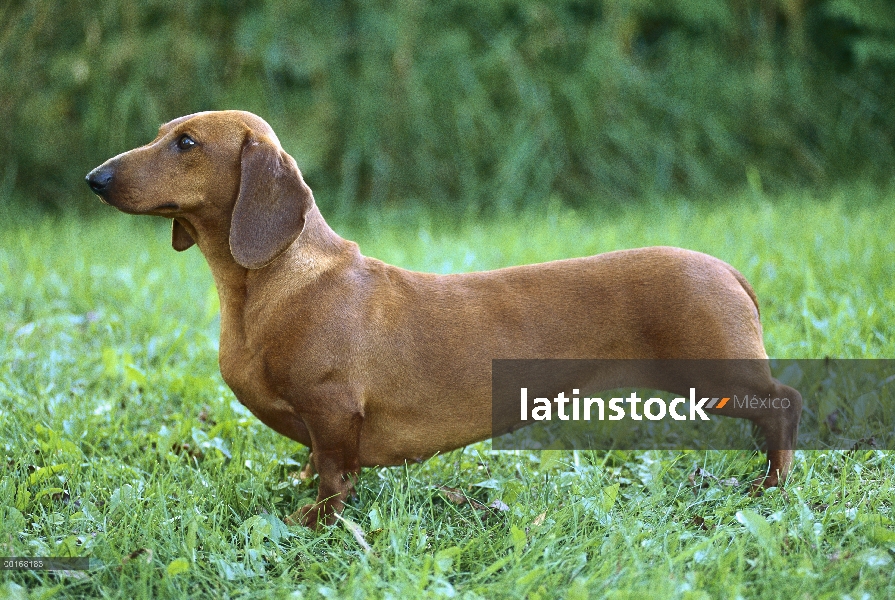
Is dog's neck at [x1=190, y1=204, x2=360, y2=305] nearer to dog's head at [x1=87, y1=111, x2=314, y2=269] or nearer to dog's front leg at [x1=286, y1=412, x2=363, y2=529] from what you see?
dog's head at [x1=87, y1=111, x2=314, y2=269]

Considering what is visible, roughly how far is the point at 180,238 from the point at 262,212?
0.42 meters

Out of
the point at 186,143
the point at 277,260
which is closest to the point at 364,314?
the point at 277,260

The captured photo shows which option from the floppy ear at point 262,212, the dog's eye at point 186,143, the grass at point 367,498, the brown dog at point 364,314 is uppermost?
the dog's eye at point 186,143

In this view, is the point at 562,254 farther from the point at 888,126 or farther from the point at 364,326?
the point at 888,126

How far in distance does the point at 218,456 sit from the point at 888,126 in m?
6.33

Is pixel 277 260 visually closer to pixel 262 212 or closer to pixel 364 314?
pixel 262 212

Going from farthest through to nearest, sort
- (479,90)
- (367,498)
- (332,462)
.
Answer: (479,90) → (367,498) → (332,462)

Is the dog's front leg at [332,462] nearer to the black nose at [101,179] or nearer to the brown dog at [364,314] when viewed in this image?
the brown dog at [364,314]

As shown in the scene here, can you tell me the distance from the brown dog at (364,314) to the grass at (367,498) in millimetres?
196

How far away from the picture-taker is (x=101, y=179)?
7.45 feet

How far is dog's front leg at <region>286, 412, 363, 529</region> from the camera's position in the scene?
2348 millimetres

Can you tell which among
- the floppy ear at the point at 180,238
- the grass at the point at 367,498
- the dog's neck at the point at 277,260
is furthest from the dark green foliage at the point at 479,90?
the dog's neck at the point at 277,260

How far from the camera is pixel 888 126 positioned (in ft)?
23.1

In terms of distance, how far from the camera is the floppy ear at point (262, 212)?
2.29m
